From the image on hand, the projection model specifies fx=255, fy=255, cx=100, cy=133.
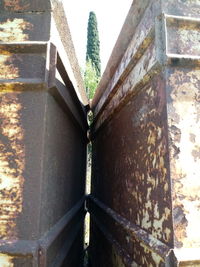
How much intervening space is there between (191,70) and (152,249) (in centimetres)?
101

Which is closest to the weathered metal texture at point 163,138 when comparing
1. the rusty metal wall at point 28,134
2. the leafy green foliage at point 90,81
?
the rusty metal wall at point 28,134

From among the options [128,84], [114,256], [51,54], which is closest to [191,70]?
[128,84]

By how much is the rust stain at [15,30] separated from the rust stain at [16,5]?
9cm

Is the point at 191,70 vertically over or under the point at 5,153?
over

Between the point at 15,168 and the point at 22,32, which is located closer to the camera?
the point at 15,168

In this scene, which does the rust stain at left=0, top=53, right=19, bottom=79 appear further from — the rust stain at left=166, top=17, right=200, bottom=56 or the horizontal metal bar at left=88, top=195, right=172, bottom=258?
the horizontal metal bar at left=88, top=195, right=172, bottom=258

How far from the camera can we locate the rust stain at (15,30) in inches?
70.2

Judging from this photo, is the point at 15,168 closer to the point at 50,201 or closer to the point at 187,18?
the point at 50,201

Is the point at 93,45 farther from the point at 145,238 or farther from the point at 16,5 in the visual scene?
the point at 145,238

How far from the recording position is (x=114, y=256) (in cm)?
249

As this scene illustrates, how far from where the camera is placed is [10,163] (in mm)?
1583

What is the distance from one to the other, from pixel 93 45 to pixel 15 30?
17437 millimetres

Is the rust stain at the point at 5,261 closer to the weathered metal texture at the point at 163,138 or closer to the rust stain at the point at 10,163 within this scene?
the rust stain at the point at 10,163

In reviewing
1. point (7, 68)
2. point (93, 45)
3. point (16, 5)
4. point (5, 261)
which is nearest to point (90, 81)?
point (93, 45)
